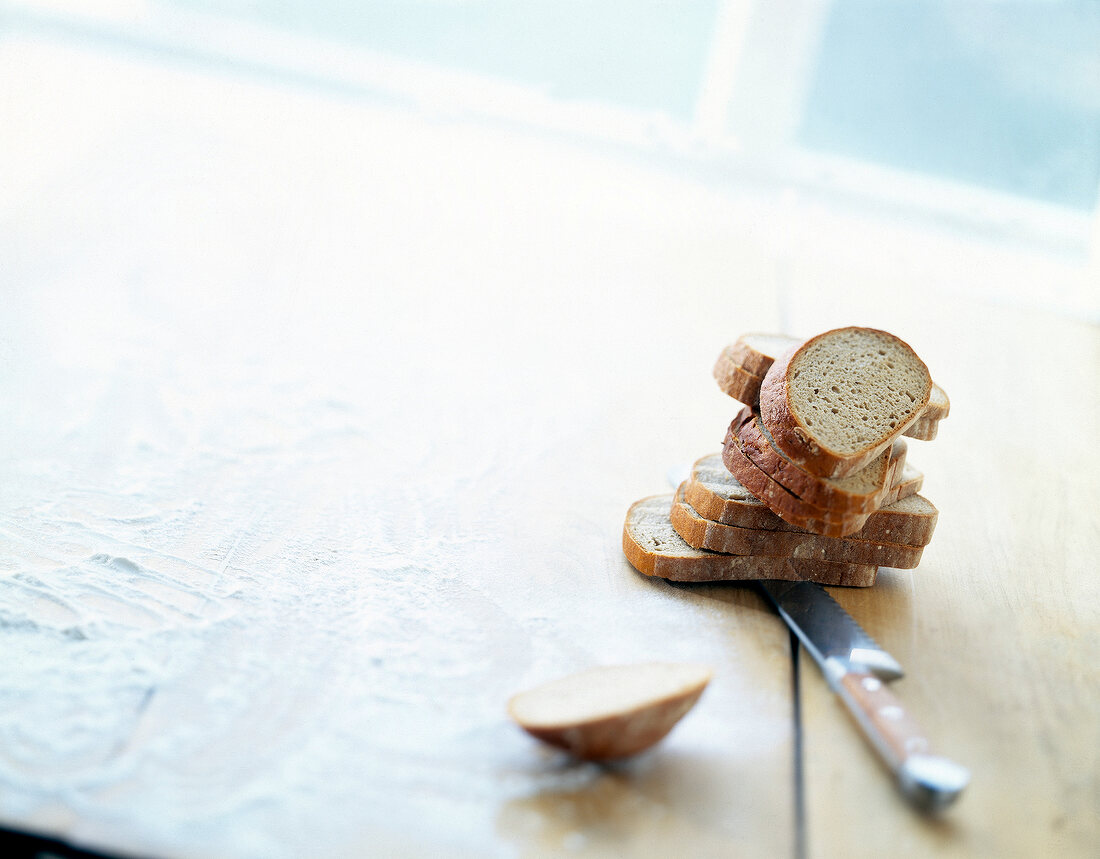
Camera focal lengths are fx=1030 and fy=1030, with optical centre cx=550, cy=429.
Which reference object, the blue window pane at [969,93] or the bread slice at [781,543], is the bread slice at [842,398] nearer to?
the bread slice at [781,543]

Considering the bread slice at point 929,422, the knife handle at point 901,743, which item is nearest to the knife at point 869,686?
the knife handle at point 901,743

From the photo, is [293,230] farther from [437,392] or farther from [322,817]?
[322,817]

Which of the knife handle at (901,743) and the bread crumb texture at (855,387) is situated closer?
the knife handle at (901,743)

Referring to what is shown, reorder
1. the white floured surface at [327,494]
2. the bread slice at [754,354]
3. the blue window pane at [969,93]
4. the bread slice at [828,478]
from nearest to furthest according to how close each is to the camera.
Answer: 1. the white floured surface at [327,494]
2. the bread slice at [828,478]
3. the bread slice at [754,354]
4. the blue window pane at [969,93]

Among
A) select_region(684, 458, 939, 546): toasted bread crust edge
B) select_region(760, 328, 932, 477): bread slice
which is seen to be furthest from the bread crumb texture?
select_region(684, 458, 939, 546): toasted bread crust edge

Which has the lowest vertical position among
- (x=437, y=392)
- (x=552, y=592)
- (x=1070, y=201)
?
(x=552, y=592)

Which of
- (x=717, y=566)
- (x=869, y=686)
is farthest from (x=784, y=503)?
(x=869, y=686)

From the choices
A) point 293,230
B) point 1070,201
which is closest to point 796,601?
point 293,230
